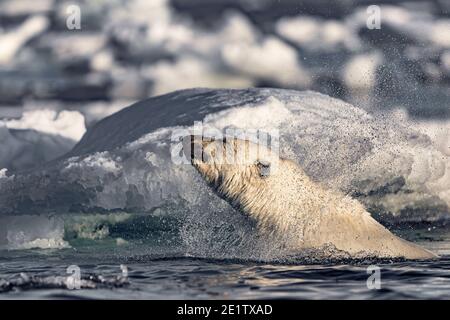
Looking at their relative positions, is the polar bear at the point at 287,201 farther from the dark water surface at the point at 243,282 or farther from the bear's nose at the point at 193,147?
the dark water surface at the point at 243,282

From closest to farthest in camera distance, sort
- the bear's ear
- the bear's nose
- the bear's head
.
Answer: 1. the bear's nose
2. the bear's head
3. the bear's ear

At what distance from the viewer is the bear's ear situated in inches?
784

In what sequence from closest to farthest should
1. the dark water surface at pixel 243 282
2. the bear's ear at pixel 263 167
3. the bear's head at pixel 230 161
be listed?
the dark water surface at pixel 243 282, the bear's head at pixel 230 161, the bear's ear at pixel 263 167

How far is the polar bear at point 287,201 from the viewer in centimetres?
1955

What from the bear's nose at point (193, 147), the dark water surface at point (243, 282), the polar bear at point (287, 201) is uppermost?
the bear's nose at point (193, 147)

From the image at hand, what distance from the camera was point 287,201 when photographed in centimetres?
2016

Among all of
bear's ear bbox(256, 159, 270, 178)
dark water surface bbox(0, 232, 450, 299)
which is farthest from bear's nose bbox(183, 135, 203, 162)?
dark water surface bbox(0, 232, 450, 299)

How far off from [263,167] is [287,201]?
1.07 meters

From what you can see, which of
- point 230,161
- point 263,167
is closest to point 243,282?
point 230,161

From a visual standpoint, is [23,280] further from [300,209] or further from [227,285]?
[300,209]

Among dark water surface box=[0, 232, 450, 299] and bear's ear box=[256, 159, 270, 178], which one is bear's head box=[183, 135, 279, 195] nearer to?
bear's ear box=[256, 159, 270, 178]

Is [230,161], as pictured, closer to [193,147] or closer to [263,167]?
[263,167]

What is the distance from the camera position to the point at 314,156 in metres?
→ 22.2

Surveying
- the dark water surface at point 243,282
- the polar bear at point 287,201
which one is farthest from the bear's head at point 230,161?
the dark water surface at point 243,282
